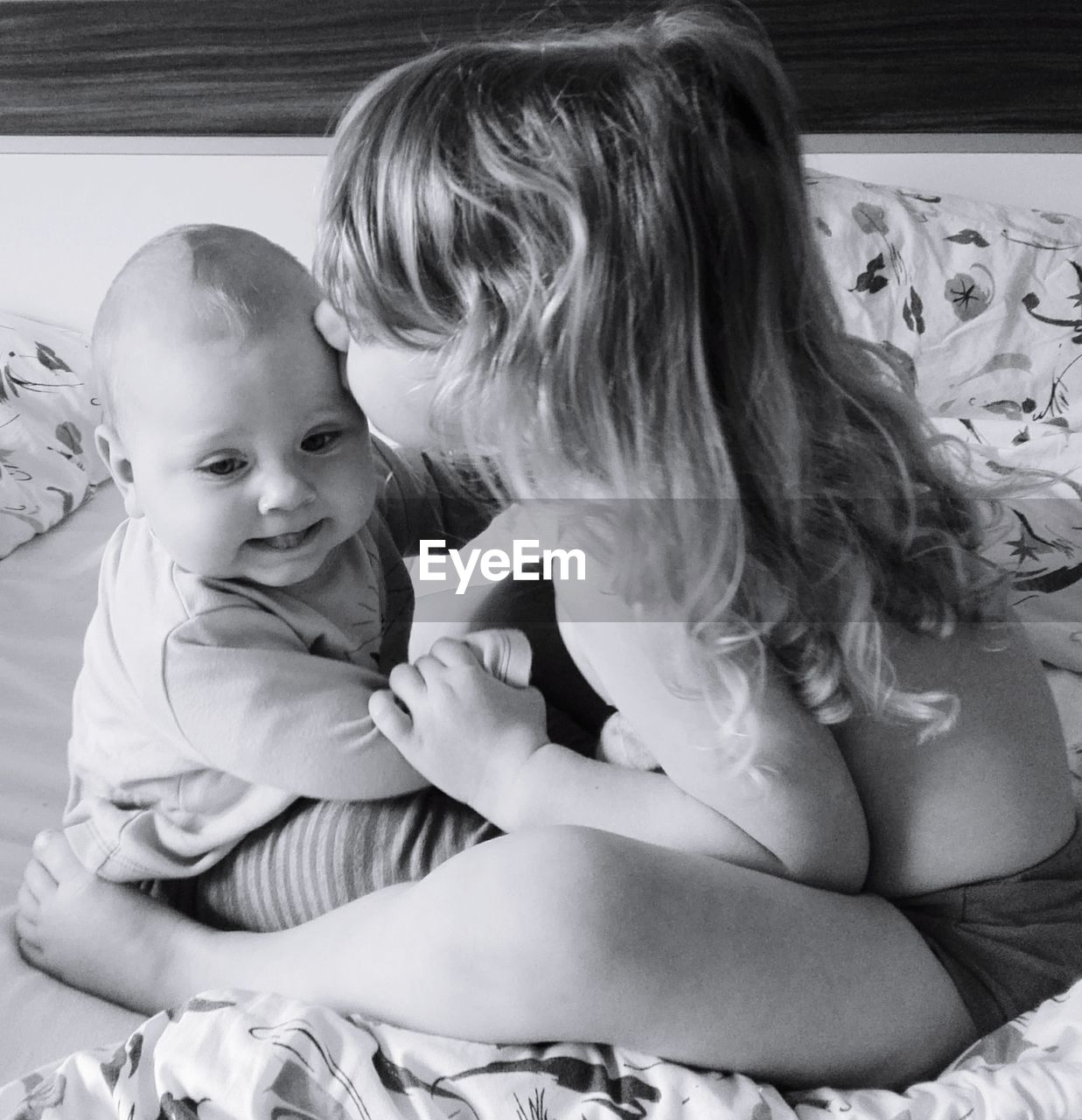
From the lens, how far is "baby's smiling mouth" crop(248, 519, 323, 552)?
31.6 inches

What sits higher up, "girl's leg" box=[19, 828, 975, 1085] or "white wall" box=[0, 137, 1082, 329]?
"white wall" box=[0, 137, 1082, 329]

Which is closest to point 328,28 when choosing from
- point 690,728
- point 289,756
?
point 289,756

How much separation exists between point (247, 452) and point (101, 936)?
34cm

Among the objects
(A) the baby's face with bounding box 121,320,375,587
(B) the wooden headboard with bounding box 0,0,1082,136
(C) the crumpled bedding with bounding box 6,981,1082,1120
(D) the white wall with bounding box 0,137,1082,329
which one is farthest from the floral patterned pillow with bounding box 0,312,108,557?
(C) the crumpled bedding with bounding box 6,981,1082,1120

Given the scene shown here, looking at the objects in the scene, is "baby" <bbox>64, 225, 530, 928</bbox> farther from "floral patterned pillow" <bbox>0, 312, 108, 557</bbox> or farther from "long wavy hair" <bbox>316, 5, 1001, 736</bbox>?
"floral patterned pillow" <bbox>0, 312, 108, 557</bbox>

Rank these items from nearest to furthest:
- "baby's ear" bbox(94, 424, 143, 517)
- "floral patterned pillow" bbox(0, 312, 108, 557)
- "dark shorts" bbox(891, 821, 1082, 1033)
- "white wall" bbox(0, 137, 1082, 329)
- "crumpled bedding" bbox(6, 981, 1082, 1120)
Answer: "crumpled bedding" bbox(6, 981, 1082, 1120)
"dark shorts" bbox(891, 821, 1082, 1033)
"baby's ear" bbox(94, 424, 143, 517)
"floral patterned pillow" bbox(0, 312, 108, 557)
"white wall" bbox(0, 137, 1082, 329)

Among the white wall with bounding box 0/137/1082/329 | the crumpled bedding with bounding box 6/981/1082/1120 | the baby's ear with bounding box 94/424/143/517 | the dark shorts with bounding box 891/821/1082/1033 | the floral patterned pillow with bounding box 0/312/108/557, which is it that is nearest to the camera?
the crumpled bedding with bounding box 6/981/1082/1120

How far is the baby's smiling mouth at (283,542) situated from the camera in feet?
2.63

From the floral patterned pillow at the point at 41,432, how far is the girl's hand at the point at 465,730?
0.70m

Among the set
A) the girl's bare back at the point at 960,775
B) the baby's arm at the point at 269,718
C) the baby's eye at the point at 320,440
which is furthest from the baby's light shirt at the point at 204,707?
the girl's bare back at the point at 960,775

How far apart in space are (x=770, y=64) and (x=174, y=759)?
59 cm

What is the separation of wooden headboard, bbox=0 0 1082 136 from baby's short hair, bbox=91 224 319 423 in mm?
720

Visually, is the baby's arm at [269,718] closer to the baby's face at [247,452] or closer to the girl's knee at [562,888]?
the baby's face at [247,452]

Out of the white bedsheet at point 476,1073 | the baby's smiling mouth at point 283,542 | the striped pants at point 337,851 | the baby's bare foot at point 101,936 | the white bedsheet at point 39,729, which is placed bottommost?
the white bedsheet at point 39,729
